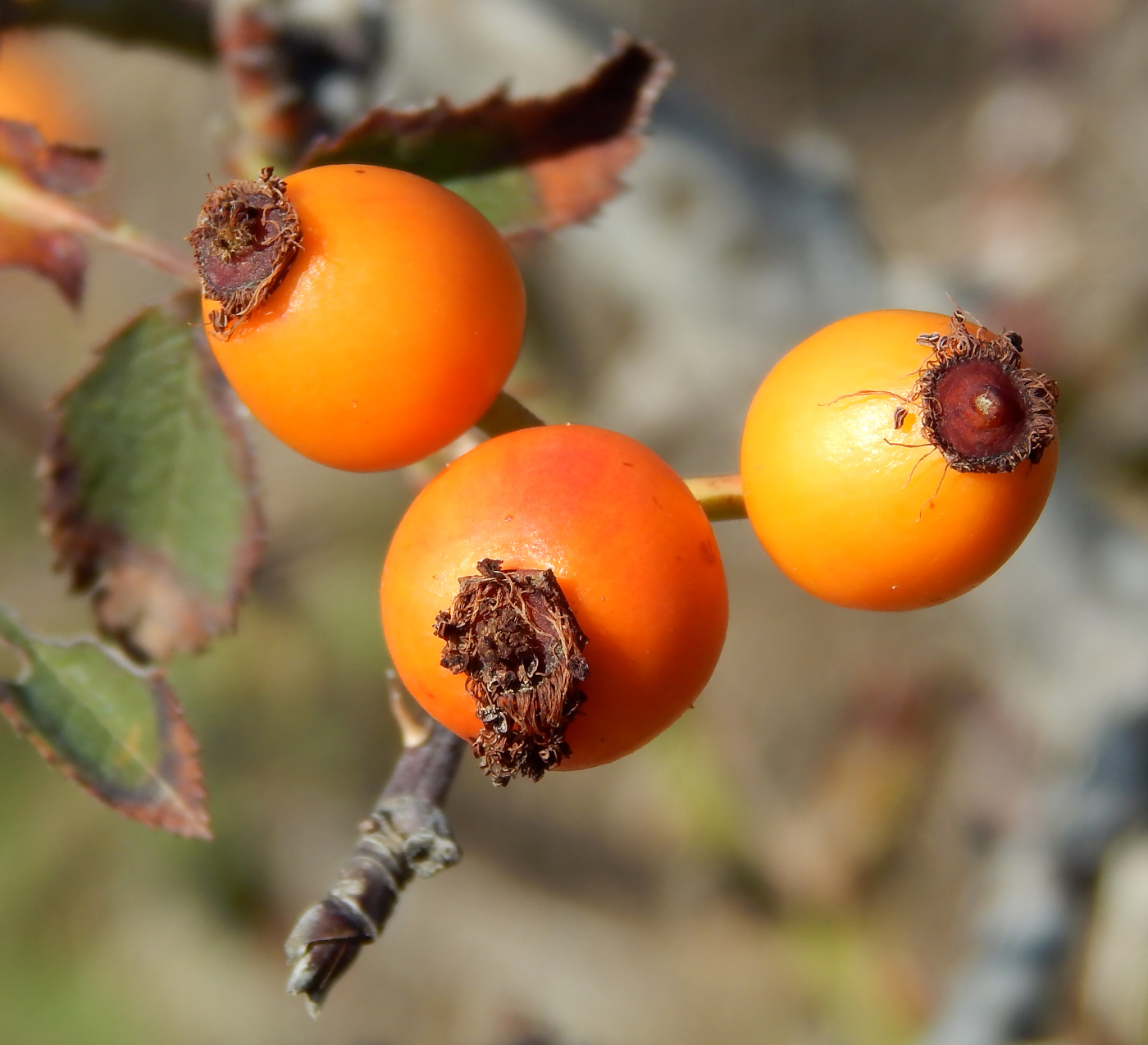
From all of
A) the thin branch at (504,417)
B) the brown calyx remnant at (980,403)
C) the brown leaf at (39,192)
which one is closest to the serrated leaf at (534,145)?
the thin branch at (504,417)

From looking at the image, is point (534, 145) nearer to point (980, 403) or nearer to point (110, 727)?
point (980, 403)

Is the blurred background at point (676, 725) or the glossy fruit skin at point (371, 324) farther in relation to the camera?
the blurred background at point (676, 725)

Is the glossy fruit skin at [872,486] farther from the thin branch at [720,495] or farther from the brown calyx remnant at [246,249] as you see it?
the brown calyx remnant at [246,249]

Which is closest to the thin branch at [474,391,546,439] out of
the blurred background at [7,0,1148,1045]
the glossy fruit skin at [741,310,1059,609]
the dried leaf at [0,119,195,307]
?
the glossy fruit skin at [741,310,1059,609]

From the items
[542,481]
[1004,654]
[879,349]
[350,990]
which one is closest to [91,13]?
[542,481]

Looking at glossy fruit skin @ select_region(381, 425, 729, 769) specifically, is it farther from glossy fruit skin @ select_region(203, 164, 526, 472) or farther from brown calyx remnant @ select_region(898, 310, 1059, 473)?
brown calyx remnant @ select_region(898, 310, 1059, 473)

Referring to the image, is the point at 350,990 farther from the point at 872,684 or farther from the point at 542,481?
the point at 542,481
